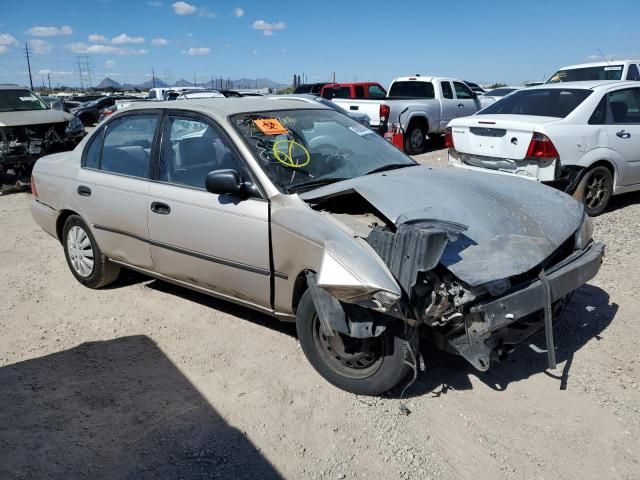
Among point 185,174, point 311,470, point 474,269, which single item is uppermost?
point 185,174

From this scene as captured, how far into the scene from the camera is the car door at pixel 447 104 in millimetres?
14016

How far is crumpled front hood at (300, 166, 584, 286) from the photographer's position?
9.28 ft

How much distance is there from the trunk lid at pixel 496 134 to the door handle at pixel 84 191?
4.53 m

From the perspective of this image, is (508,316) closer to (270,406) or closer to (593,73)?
(270,406)

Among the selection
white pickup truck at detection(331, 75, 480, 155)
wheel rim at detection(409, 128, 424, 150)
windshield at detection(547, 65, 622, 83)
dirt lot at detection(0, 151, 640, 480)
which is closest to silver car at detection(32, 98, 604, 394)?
dirt lot at detection(0, 151, 640, 480)

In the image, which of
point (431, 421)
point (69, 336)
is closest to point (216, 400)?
point (431, 421)

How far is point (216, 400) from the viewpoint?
319cm

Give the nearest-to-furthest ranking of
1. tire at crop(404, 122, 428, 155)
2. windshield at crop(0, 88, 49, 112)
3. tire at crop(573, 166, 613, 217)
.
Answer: tire at crop(573, 166, 613, 217) < windshield at crop(0, 88, 49, 112) < tire at crop(404, 122, 428, 155)

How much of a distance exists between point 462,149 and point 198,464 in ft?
17.7

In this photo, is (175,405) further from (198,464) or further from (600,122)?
(600,122)

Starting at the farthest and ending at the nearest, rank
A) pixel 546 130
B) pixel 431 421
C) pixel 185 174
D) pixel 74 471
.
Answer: pixel 546 130
pixel 185 174
pixel 431 421
pixel 74 471

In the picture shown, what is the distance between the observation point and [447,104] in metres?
14.1

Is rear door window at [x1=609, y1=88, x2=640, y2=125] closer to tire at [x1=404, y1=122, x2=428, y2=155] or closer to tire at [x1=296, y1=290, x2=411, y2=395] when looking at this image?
tire at [x1=296, y1=290, x2=411, y2=395]

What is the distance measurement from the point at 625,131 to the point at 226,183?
5535 mm
